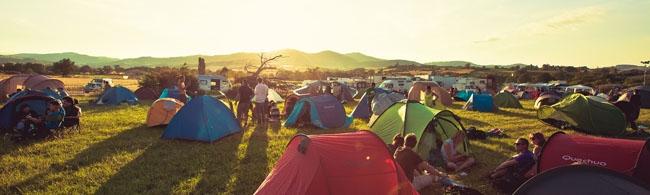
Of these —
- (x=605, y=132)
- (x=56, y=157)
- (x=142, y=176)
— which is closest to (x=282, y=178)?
(x=142, y=176)

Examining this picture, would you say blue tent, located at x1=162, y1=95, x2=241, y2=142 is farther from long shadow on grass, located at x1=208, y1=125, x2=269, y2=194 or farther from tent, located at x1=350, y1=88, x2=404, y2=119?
tent, located at x1=350, y1=88, x2=404, y2=119

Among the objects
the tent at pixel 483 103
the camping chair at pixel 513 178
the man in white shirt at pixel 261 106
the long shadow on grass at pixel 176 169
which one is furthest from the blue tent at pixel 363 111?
the camping chair at pixel 513 178

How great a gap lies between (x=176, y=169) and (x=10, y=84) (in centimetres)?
2713

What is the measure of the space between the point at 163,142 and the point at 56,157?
2722mm

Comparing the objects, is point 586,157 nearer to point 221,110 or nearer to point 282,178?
point 282,178

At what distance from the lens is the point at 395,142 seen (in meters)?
8.20

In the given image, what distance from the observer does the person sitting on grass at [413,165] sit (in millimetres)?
7410

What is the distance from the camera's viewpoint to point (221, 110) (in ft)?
42.9

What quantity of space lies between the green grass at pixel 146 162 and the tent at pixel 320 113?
132 centimetres

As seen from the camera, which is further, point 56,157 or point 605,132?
point 605,132

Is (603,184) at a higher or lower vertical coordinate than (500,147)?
higher

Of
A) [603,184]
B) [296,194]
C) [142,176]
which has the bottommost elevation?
[142,176]

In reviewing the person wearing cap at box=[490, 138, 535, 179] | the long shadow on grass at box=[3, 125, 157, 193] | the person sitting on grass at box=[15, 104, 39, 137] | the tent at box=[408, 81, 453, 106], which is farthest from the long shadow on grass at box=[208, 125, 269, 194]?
the tent at box=[408, 81, 453, 106]

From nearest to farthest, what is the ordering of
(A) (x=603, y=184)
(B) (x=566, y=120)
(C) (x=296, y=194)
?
1. (A) (x=603, y=184)
2. (C) (x=296, y=194)
3. (B) (x=566, y=120)
